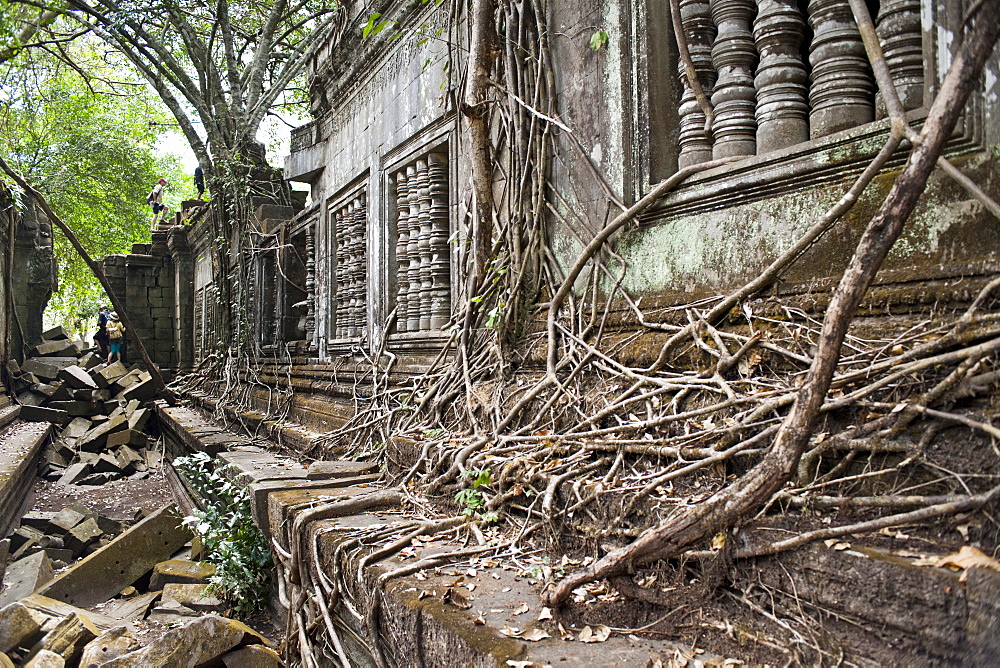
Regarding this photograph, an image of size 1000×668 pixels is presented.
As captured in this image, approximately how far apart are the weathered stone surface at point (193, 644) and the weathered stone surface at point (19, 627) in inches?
31.5

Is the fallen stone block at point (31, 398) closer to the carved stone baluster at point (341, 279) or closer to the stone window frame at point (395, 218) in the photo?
the carved stone baluster at point (341, 279)

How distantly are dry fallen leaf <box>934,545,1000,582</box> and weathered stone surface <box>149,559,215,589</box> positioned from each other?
4593 mm

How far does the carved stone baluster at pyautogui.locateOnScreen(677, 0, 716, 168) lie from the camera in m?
2.79

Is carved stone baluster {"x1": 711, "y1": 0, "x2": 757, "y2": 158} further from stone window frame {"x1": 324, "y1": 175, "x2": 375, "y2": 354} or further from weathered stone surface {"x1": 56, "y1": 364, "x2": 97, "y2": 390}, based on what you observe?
weathered stone surface {"x1": 56, "y1": 364, "x2": 97, "y2": 390}

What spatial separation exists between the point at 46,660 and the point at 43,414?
363 inches

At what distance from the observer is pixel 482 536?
2535mm

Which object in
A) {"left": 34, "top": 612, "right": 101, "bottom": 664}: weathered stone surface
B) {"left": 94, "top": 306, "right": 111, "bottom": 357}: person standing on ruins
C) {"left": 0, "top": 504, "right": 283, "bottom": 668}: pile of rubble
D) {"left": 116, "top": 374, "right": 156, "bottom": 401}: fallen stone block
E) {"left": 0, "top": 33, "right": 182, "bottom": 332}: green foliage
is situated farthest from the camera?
{"left": 94, "top": 306, "right": 111, "bottom": 357}: person standing on ruins

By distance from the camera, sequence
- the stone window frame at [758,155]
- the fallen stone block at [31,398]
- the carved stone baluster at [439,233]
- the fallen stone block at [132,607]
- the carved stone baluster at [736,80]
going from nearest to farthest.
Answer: the stone window frame at [758,155] < the carved stone baluster at [736,80] < the fallen stone block at [132,607] < the carved stone baluster at [439,233] < the fallen stone block at [31,398]

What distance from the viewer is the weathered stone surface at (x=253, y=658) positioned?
2998mm

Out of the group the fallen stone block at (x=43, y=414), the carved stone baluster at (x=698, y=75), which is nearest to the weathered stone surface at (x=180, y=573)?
the carved stone baluster at (x=698, y=75)

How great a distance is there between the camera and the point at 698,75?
283cm

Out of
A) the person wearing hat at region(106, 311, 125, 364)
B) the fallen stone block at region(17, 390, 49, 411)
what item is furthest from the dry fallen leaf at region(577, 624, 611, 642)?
the person wearing hat at region(106, 311, 125, 364)

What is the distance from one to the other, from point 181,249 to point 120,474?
778 cm

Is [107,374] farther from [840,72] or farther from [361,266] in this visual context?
[840,72]
